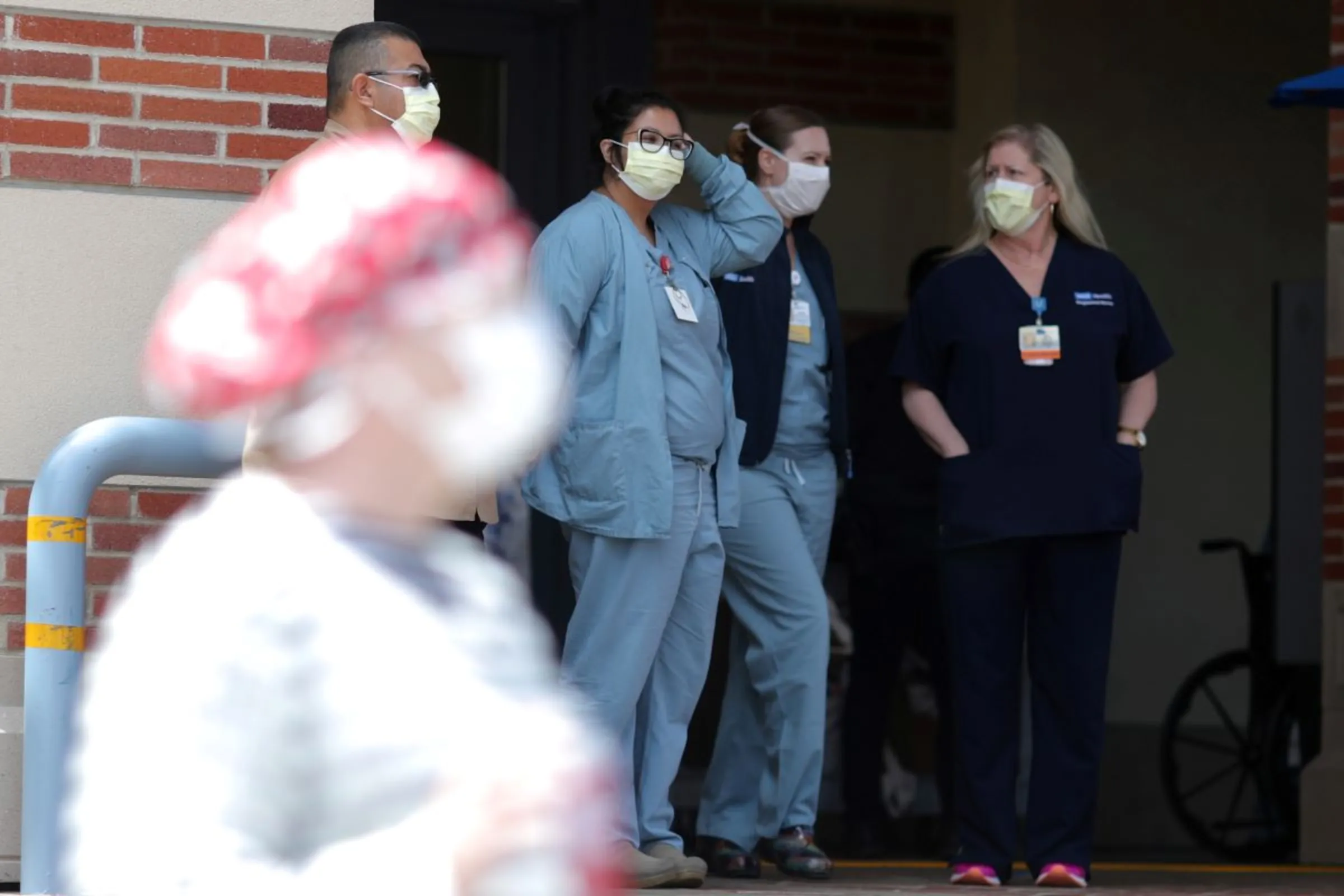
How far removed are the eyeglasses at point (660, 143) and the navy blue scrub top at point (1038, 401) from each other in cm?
89

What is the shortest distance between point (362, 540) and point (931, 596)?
21.9ft

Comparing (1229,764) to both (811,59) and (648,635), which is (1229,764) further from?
(648,635)

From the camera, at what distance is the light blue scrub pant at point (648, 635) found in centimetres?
566

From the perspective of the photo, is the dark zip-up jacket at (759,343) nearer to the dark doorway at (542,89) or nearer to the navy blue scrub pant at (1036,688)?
the navy blue scrub pant at (1036,688)

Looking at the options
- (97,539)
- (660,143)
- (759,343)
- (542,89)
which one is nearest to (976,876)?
(759,343)

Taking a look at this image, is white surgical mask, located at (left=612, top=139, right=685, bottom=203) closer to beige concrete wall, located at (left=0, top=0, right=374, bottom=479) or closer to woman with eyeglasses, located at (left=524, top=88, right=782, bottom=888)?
woman with eyeglasses, located at (left=524, top=88, right=782, bottom=888)

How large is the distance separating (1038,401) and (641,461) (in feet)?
3.92

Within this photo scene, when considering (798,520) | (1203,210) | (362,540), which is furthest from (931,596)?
(362,540)

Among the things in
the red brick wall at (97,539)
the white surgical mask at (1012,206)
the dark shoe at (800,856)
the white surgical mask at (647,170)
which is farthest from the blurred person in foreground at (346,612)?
the white surgical mask at (1012,206)

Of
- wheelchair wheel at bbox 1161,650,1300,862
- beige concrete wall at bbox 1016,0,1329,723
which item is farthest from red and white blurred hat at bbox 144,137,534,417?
beige concrete wall at bbox 1016,0,1329,723

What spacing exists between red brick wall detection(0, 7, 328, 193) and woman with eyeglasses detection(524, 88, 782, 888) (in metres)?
0.72

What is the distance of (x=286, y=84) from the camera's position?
556cm

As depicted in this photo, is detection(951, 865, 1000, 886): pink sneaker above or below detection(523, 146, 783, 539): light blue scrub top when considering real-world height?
below

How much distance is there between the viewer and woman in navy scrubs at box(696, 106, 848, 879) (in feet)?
20.2
